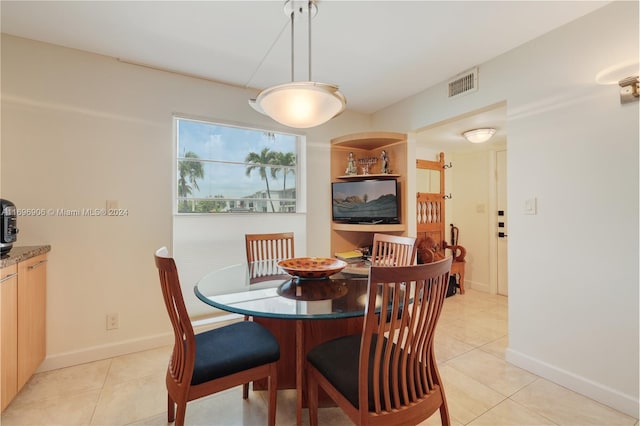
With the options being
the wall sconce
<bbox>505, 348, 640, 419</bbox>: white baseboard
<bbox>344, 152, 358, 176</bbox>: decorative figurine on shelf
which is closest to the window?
<bbox>344, 152, 358, 176</bbox>: decorative figurine on shelf

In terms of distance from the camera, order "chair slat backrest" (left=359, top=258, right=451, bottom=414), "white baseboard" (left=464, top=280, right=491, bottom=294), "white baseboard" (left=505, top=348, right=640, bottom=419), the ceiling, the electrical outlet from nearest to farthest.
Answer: "chair slat backrest" (left=359, top=258, right=451, bottom=414) < "white baseboard" (left=505, top=348, right=640, bottom=419) < the ceiling < the electrical outlet < "white baseboard" (left=464, top=280, right=491, bottom=294)

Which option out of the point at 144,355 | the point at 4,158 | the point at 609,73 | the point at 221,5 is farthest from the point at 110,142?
the point at 609,73

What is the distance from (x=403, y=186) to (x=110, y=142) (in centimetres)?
285

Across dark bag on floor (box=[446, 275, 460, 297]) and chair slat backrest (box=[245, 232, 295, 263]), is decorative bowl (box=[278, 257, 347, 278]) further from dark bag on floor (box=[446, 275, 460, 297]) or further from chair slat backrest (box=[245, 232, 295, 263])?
dark bag on floor (box=[446, 275, 460, 297])

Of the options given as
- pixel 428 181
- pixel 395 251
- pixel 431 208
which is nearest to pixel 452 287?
pixel 431 208

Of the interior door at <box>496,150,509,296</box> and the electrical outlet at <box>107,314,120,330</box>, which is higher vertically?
the interior door at <box>496,150,509,296</box>

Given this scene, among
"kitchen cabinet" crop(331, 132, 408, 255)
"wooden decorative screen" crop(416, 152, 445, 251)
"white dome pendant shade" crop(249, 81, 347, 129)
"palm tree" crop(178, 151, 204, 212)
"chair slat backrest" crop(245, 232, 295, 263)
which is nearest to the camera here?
"white dome pendant shade" crop(249, 81, 347, 129)

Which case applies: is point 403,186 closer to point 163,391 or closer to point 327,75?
point 327,75

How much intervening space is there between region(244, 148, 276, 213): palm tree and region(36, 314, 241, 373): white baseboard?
1622 mm

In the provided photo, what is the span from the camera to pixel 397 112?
3.37 m

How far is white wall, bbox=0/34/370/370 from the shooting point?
2.10m

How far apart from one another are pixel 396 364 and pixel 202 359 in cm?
87

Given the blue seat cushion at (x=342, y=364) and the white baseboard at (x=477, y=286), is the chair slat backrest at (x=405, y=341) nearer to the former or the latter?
the blue seat cushion at (x=342, y=364)

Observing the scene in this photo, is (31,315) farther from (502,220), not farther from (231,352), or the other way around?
(502,220)
